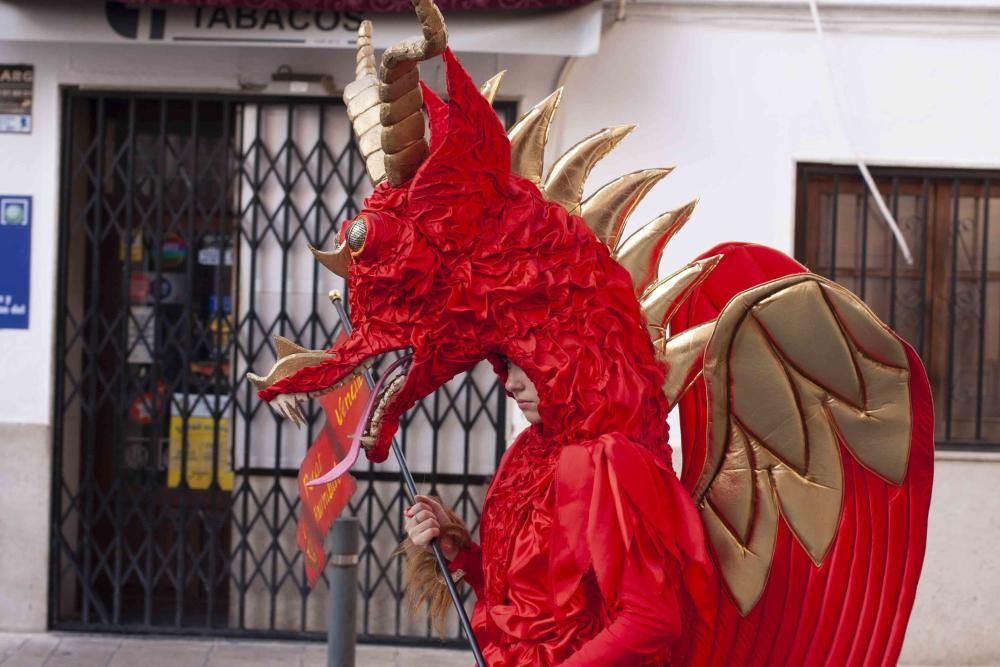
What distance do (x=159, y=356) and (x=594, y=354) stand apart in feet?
13.6

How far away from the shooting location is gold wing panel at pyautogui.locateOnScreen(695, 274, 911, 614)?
2336 mm

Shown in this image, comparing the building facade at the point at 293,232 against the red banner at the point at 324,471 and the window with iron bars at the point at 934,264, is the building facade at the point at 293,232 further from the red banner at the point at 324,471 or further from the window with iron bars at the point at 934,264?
the red banner at the point at 324,471

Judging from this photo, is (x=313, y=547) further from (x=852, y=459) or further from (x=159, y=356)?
(x=159, y=356)

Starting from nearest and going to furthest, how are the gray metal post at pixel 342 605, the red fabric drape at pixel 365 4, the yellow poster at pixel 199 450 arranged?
the gray metal post at pixel 342 605
the red fabric drape at pixel 365 4
the yellow poster at pixel 199 450

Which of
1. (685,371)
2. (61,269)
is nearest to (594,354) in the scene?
(685,371)

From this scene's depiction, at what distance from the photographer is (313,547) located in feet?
12.1

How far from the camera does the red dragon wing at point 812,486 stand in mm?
2352

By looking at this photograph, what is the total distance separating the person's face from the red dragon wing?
0.35 meters

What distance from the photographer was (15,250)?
575 centimetres

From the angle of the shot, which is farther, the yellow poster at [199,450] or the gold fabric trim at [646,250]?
the yellow poster at [199,450]

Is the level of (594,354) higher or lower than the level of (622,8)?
lower

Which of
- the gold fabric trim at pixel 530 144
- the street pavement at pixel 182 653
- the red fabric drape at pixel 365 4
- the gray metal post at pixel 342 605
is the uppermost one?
the red fabric drape at pixel 365 4

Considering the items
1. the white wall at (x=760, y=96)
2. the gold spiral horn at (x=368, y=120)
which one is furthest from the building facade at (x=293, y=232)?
the gold spiral horn at (x=368, y=120)

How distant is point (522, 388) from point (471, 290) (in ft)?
0.75
